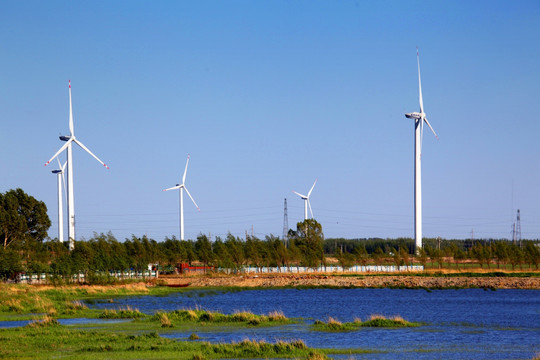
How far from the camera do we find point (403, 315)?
192ft

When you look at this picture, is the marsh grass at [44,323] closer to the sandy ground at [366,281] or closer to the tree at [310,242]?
the sandy ground at [366,281]

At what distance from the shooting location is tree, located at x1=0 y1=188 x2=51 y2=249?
114 meters

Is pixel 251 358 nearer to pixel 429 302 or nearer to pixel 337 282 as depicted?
pixel 429 302

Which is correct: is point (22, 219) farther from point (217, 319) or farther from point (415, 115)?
point (217, 319)

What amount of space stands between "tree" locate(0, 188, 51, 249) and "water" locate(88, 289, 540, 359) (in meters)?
40.5

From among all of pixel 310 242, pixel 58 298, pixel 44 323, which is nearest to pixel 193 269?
pixel 310 242

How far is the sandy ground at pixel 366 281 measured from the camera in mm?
100269

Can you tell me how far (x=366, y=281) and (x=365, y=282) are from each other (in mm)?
1228

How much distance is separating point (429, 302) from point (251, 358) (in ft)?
151

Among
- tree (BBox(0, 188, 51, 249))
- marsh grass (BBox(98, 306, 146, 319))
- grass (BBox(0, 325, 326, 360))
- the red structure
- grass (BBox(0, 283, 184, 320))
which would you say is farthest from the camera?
the red structure

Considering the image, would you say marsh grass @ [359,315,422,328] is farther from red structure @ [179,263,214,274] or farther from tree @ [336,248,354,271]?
tree @ [336,248,354,271]

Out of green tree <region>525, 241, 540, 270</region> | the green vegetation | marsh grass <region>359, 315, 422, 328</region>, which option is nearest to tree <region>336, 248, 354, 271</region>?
green tree <region>525, 241, 540, 270</region>

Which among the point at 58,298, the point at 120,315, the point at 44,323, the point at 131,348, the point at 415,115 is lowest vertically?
the point at 58,298

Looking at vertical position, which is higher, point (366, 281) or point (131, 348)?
point (131, 348)
